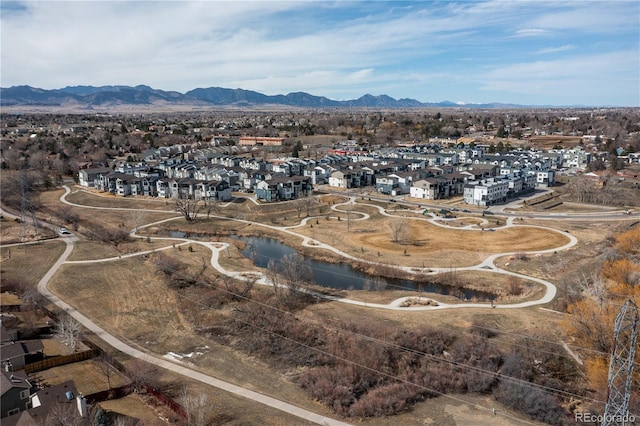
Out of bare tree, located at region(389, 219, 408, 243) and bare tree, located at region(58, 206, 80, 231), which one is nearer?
bare tree, located at region(389, 219, 408, 243)

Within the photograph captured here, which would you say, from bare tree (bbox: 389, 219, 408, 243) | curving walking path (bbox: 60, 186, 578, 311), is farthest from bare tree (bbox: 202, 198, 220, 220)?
bare tree (bbox: 389, 219, 408, 243)

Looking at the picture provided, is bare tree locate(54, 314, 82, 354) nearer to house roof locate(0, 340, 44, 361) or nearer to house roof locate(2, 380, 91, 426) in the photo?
house roof locate(0, 340, 44, 361)

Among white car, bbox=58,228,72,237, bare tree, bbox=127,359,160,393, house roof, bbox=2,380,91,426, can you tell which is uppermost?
white car, bbox=58,228,72,237

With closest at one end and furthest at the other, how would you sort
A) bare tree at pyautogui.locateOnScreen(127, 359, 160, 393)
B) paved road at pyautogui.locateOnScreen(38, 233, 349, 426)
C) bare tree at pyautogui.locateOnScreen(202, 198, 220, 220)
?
1. paved road at pyautogui.locateOnScreen(38, 233, 349, 426)
2. bare tree at pyautogui.locateOnScreen(127, 359, 160, 393)
3. bare tree at pyautogui.locateOnScreen(202, 198, 220, 220)

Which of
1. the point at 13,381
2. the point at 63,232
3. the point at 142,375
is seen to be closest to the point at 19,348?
the point at 13,381

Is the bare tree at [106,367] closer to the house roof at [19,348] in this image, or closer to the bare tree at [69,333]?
the bare tree at [69,333]

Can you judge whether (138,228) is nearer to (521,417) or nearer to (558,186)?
(521,417)

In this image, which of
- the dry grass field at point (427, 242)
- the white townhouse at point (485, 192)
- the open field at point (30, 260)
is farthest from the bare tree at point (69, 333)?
the white townhouse at point (485, 192)
